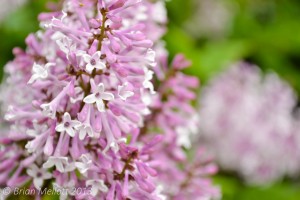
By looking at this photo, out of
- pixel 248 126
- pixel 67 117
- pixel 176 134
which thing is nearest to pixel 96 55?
pixel 67 117

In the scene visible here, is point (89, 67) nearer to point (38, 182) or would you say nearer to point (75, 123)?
point (75, 123)

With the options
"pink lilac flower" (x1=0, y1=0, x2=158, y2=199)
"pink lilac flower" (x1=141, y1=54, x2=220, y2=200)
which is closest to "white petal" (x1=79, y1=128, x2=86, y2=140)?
"pink lilac flower" (x1=0, y1=0, x2=158, y2=199)

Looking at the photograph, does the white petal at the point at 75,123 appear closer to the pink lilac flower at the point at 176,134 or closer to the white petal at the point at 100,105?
the white petal at the point at 100,105

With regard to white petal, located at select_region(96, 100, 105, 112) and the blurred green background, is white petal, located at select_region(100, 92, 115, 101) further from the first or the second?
the blurred green background

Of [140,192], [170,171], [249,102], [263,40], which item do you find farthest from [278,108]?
[140,192]

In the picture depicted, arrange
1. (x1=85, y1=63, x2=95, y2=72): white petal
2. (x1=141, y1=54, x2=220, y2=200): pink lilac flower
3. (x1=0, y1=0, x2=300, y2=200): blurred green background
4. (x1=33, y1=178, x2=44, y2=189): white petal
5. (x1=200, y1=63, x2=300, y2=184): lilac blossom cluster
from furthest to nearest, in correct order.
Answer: (x1=200, y1=63, x2=300, y2=184): lilac blossom cluster < (x1=0, y1=0, x2=300, y2=200): blurred green background < (x1=141, y1=54, x2=220, y2=200): pink lilac flower < (x1=33, y1=178, x2=44, y2=189): white petal < (x1=85, y1=63, x2=95, y2=72): white petal

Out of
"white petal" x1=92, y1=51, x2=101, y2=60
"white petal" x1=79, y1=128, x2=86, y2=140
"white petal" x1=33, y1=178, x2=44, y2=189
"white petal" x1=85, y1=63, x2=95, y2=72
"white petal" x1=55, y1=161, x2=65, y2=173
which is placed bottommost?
"white petal" x1=33, y1=178, x2=44, y2=189

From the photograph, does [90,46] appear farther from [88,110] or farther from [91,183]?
[91,183]
